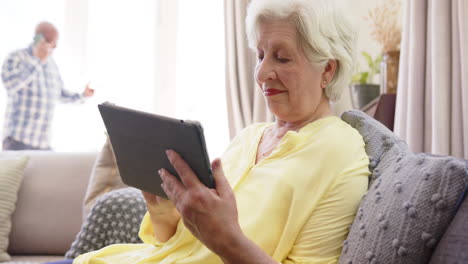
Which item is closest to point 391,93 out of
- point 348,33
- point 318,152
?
point 348,33

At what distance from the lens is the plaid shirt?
3.94 metres

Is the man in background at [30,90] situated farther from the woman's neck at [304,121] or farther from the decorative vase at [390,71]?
the woman's neck at [304,121]

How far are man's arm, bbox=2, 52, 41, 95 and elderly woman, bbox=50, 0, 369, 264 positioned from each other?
Result: 9.79ft

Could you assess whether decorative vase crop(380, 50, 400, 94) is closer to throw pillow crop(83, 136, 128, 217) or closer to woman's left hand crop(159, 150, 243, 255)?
throw pillow crop(83, 136, 128, 217)

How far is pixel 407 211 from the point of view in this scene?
84 cm

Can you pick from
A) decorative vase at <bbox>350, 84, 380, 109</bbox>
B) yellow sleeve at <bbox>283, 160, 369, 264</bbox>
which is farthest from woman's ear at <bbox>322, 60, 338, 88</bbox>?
decorative vase at <bbox>350, 84, 380, 109</bbox>

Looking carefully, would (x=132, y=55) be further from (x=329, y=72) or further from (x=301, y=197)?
(x=301, y=197)

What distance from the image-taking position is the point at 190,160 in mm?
906

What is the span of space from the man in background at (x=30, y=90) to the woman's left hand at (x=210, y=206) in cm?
340

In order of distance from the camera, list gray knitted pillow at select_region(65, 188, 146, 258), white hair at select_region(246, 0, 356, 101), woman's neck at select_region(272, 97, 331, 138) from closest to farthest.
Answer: white hair at select_region(246, 0, 356, 101) < woman's neck at select_region(272, 97, 331, 138) < gray knitted pillow at select_region(65, 188, 146, 258)

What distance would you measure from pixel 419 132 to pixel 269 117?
60.0 inches

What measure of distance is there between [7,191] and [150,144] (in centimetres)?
157

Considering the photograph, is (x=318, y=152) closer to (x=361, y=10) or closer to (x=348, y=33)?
(x=348, y=33)

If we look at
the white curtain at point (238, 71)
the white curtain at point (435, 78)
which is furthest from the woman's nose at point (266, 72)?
the white curtain at point (238, 71)
